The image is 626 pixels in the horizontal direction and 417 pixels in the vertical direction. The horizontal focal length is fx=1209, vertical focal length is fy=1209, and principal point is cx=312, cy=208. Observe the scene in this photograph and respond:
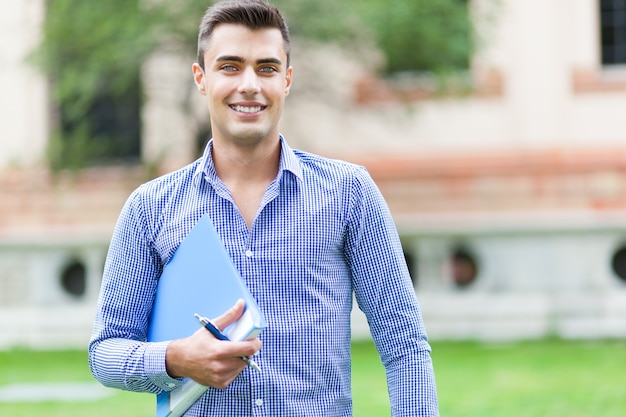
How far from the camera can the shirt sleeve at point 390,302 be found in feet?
9.41

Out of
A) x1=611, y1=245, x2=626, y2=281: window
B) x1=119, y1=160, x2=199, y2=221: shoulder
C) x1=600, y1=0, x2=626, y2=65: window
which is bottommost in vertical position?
x1=611, y1=245, x2=626, y2=281: window

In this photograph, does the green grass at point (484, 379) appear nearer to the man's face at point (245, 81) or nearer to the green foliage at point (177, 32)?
the green foliage at point (177, 32)

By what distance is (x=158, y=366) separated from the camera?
2756mm

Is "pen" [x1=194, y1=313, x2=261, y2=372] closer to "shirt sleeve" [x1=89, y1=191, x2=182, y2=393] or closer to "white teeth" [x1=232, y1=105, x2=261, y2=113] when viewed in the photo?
"shirt sleeve" [x1=89, y1=191, x2=182, y2=393]

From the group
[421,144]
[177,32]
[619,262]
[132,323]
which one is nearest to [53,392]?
[177,32]

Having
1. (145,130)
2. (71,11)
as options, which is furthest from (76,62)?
(145,130)

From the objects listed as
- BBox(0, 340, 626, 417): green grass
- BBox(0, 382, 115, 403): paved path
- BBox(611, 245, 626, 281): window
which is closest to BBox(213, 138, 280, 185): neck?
BBox(0, 340, 626, 417): green grass

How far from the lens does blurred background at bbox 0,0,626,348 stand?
1602 centimetres

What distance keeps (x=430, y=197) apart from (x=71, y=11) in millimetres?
5683

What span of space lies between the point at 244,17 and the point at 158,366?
33.8 inches

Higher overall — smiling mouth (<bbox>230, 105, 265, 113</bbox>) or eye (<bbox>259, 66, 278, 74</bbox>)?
eye (<bbox>259, 66, 278, 74</bbox>)

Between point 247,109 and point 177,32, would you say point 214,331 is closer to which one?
point 247,109

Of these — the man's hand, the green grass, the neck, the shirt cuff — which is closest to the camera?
the man's hand

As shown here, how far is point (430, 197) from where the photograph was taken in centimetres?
1731
